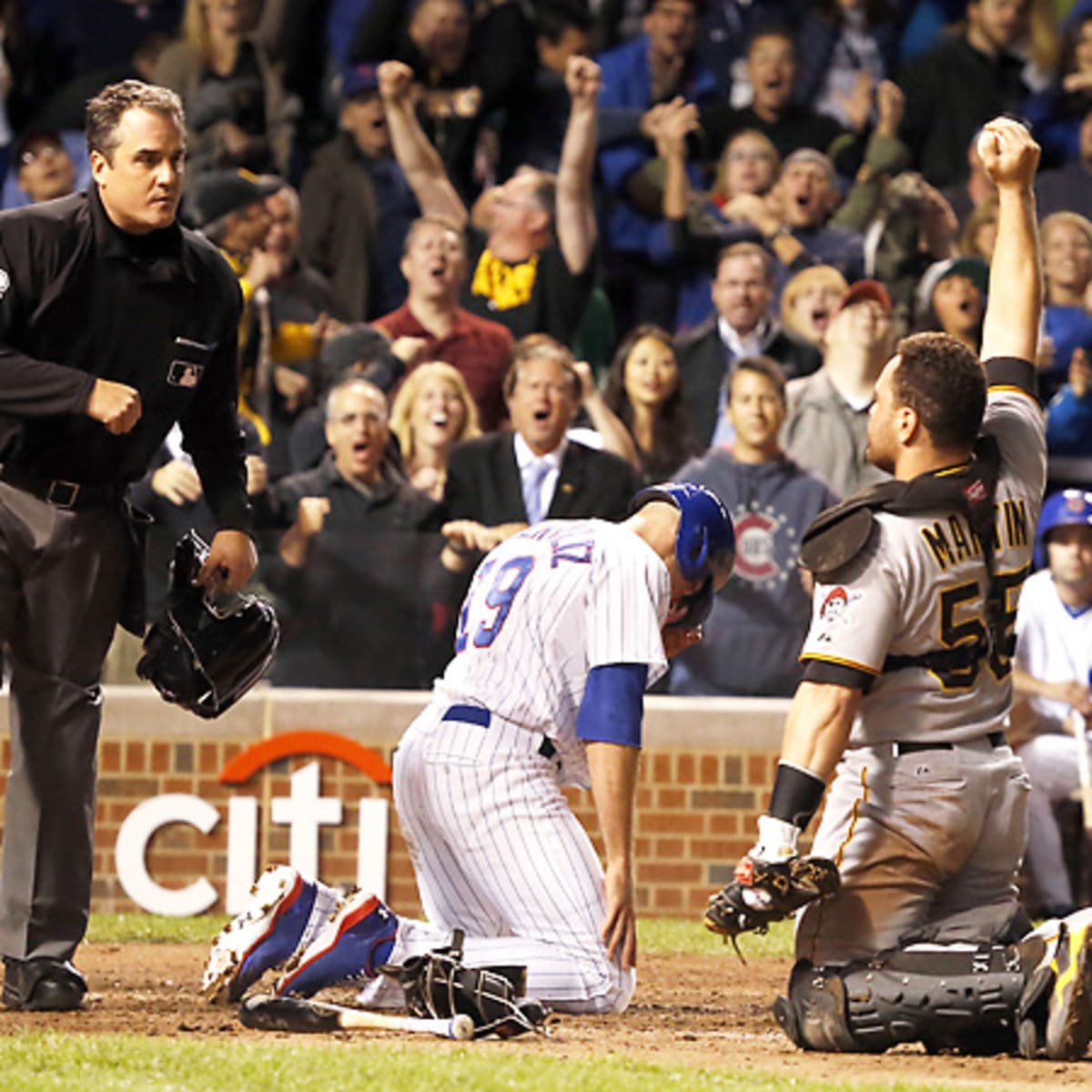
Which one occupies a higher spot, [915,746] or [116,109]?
[116,109]

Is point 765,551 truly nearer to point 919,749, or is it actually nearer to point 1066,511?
point 1066,511

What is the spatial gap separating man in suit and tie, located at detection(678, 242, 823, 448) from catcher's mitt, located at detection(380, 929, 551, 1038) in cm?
540

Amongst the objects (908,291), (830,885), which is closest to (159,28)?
(908,291)

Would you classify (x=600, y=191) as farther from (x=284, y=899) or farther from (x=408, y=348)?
(x=284, y=899)

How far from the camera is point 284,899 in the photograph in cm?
545

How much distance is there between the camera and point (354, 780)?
9.13m

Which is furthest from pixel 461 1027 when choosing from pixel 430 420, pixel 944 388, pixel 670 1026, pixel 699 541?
pixel 430 420

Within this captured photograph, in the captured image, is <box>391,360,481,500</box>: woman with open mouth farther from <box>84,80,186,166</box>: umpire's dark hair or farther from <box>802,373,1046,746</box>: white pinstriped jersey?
<box>802,373,1046,746</box>: white pinstriped jersey

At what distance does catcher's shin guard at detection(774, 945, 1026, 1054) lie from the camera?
4.93m

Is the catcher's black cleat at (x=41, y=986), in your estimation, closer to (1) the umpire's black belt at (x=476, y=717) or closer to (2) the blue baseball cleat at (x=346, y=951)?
(2) the blue baseball cleat at (x=346, y=951)

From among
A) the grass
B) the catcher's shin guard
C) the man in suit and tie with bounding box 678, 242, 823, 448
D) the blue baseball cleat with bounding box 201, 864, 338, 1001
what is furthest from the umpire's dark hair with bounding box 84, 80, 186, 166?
the man in suit and tie with bounding box 678, 242, 823, 448

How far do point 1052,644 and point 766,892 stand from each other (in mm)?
4934

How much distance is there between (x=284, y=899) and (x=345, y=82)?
7624mm

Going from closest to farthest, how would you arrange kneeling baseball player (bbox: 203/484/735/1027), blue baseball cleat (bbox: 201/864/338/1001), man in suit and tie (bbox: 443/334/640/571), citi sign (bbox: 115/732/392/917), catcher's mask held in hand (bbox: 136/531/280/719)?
1. kneeling baseball player (bbox: 203/484/735/1027)
2. blue baseball cleat (bbox: 201/864/338/1001)
3. catcher's mask held in hand (bbox: 136/531/280/719)
4. citi sign (bbox: 115/732/392/917)
5. man in suit and tie (bbox: 443/334/640/571)
